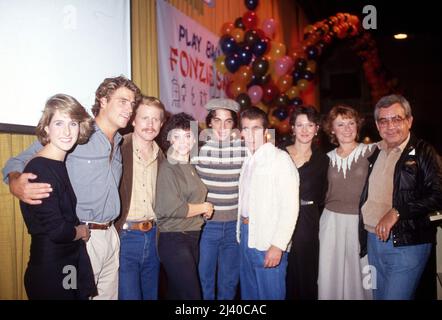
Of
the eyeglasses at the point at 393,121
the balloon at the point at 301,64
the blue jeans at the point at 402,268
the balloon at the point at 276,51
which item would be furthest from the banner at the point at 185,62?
the blue jeans at the point at 402,268

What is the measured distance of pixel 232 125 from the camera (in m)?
2.91

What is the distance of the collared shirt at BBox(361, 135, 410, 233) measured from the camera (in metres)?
2.47

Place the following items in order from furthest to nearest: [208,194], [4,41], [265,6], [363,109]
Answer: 1. [363,109]
2. [265,6]
3. [208,194]
4. [4,41]

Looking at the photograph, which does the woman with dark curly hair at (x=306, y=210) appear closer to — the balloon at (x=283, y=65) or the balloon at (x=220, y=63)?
the balloon at (x=220, y=63)

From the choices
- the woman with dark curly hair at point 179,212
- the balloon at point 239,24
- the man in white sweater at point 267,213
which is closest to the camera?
the woman with dark curly hair at point 179,212

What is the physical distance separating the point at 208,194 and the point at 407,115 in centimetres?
152

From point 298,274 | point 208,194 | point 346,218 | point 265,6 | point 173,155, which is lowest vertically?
point 298,274

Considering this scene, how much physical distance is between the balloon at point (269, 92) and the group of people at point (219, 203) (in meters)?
2.12

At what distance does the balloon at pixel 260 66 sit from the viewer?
15.7 ft

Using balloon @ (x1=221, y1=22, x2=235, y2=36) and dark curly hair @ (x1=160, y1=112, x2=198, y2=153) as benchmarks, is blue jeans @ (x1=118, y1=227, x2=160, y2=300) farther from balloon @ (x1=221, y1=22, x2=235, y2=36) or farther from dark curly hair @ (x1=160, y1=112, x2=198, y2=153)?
balloon @ (x1=221, y1=22, x2=235, y2=36)

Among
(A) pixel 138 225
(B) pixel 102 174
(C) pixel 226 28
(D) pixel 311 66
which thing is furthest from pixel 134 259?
(D) pixel 311 66
